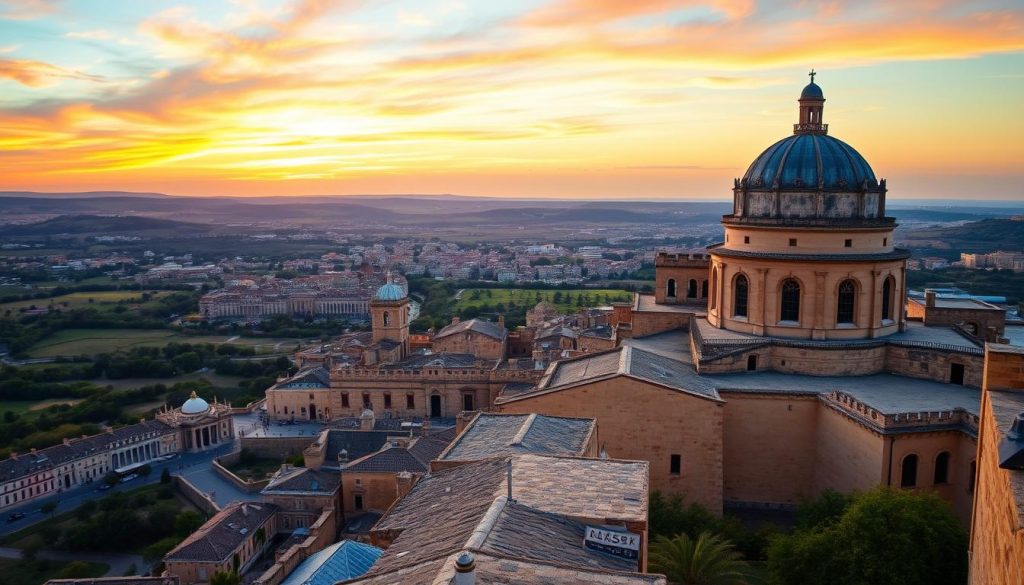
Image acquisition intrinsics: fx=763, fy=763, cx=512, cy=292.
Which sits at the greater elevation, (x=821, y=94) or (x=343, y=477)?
(x=821, y=94)

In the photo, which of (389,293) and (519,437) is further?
(389,293)

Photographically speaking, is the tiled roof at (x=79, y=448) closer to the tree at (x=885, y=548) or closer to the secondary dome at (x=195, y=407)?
the secondary dome at (x=195, y=407)

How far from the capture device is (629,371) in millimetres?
28797

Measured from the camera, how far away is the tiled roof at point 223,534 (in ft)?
117

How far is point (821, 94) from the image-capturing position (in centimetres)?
3528

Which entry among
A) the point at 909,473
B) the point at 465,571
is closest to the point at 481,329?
the point at 909,473

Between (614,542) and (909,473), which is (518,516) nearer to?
(614,542)

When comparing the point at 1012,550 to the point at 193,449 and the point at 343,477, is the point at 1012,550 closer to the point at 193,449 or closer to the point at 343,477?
the point at 343,477

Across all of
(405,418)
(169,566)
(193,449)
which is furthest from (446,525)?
(193,449)

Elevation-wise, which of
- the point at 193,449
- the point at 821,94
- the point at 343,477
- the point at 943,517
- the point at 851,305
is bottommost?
the point at 193,449

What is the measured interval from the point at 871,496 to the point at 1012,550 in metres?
11.6

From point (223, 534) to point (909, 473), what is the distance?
30765mm

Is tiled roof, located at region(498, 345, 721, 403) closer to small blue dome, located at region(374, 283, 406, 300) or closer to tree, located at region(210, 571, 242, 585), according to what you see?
tree, located at region(210, 571, 242, 585)

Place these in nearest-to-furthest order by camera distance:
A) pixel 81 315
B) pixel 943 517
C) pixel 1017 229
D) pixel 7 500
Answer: pixel 943 517, pixel 7 500, pixel 81 315, pixel 1017 229
